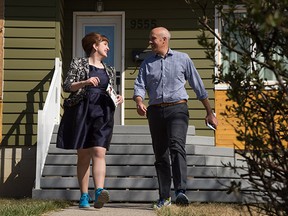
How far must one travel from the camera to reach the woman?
6086mm

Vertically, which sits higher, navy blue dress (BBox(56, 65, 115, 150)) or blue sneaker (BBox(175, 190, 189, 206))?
navy blue dress (BBox(56, 65, 115, 150))

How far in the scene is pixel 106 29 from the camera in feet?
37.1

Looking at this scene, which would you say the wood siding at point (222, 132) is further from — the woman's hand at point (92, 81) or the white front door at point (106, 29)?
the woman's hand at point (92, 81)

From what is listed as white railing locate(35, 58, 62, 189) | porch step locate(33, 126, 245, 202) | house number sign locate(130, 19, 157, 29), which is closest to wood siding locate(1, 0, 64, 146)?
white railing locate(35, 58, 62, 189)

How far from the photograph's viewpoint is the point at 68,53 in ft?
36.3

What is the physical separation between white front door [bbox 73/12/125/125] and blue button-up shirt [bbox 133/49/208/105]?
471 cm

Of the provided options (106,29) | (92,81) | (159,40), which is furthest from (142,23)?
(92,81)

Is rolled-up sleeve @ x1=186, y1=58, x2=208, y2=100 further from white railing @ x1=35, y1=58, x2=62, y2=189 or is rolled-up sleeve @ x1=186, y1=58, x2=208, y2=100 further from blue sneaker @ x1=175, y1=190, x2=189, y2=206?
white railing @ x1=35, y1=58, x2=62, y2=189

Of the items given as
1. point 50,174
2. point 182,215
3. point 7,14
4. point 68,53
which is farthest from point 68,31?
point 182,215

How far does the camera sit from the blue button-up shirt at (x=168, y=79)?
615 cm

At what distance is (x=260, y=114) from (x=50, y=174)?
206 inches

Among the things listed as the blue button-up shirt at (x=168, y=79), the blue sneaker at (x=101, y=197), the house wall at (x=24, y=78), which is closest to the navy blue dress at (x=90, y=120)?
the blue button-up shirt at (x=168, y=79)

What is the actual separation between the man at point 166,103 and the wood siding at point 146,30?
4.35 m

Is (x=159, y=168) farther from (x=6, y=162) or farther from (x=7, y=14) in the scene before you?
(x=7, y=14)
